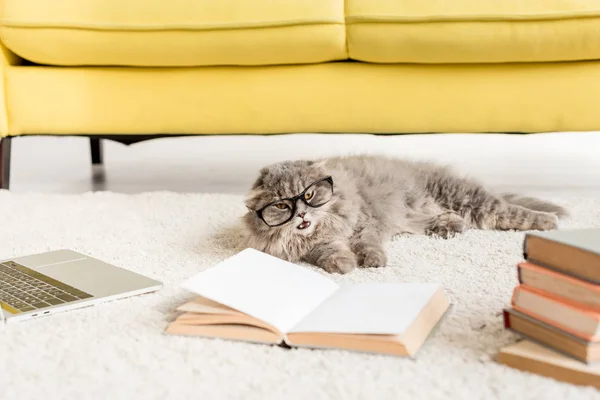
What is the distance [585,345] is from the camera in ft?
3.31

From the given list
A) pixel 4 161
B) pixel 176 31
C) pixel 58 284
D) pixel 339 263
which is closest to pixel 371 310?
pixel 339 263

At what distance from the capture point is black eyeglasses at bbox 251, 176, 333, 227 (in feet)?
5.77

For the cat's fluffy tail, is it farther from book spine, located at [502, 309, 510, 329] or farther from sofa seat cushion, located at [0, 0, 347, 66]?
book spine, located at [502, 309, 510, 329]

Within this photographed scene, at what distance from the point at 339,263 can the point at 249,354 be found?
21.3 inches

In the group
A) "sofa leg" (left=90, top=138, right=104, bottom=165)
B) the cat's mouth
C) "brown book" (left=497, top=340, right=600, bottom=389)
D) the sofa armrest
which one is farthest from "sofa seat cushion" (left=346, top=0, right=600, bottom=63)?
"sofa leg" (left=90, top=138, right=104, bottom=165)

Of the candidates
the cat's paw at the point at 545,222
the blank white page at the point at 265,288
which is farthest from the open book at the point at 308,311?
the cat's paw at the point at 545,222

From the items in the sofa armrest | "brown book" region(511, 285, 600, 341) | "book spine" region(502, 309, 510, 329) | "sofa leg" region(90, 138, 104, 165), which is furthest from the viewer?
"sofa leg" region(90, 138, 104, 165)

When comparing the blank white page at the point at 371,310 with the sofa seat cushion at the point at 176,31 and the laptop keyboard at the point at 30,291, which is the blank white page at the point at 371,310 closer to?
the laptop keyboard at the point at 30,291

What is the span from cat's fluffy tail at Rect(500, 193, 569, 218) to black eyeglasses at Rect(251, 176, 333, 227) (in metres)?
0.67

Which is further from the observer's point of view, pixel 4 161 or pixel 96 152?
pixel 96 152

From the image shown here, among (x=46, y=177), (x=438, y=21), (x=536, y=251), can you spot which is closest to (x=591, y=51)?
(x=438, y=21)

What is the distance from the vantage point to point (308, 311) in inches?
50.4

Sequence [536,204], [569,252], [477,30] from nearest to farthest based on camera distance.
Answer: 1. [569,252]
2. [536,204]
3. [477,30]

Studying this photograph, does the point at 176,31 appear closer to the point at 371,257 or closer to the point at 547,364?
the point at 371,257
